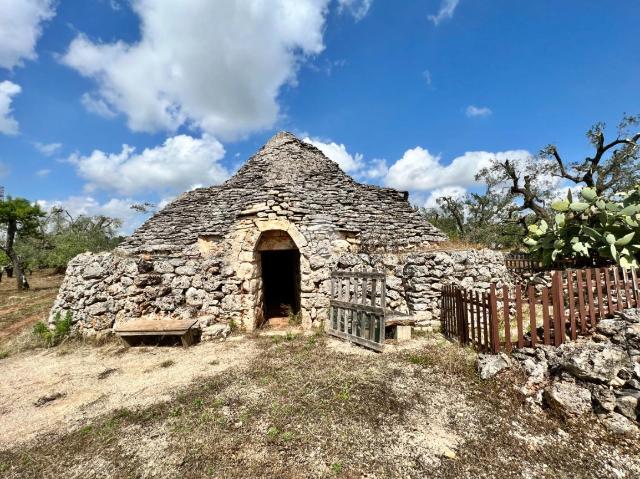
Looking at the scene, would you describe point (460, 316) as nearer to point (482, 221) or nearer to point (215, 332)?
point (215, 332)

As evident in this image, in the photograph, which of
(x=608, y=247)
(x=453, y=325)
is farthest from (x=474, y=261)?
(x=608, y=247)

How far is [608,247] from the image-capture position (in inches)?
243

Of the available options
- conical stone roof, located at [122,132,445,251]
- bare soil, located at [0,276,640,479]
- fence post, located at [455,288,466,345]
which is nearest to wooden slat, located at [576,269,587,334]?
bare soil, located at [0,276,640,479]

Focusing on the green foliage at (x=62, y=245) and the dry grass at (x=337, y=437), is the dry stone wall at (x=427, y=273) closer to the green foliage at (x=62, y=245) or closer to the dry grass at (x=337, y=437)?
the dry grass at (x=337, y=437)

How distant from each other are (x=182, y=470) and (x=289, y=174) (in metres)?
7.81

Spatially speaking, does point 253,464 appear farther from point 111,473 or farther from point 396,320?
point 396,320

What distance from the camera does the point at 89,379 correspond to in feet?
17.5

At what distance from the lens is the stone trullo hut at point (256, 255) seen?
730 cm

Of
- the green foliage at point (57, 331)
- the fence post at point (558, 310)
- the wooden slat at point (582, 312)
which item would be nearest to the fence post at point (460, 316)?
the fence post at point (558, 310)

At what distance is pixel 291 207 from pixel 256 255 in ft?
5.50

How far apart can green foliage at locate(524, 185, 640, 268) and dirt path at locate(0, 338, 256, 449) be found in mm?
7576

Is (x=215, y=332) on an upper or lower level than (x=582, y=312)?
lower

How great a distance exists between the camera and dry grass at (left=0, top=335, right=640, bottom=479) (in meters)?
2.88

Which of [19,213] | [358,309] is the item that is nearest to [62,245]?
[19,213]
